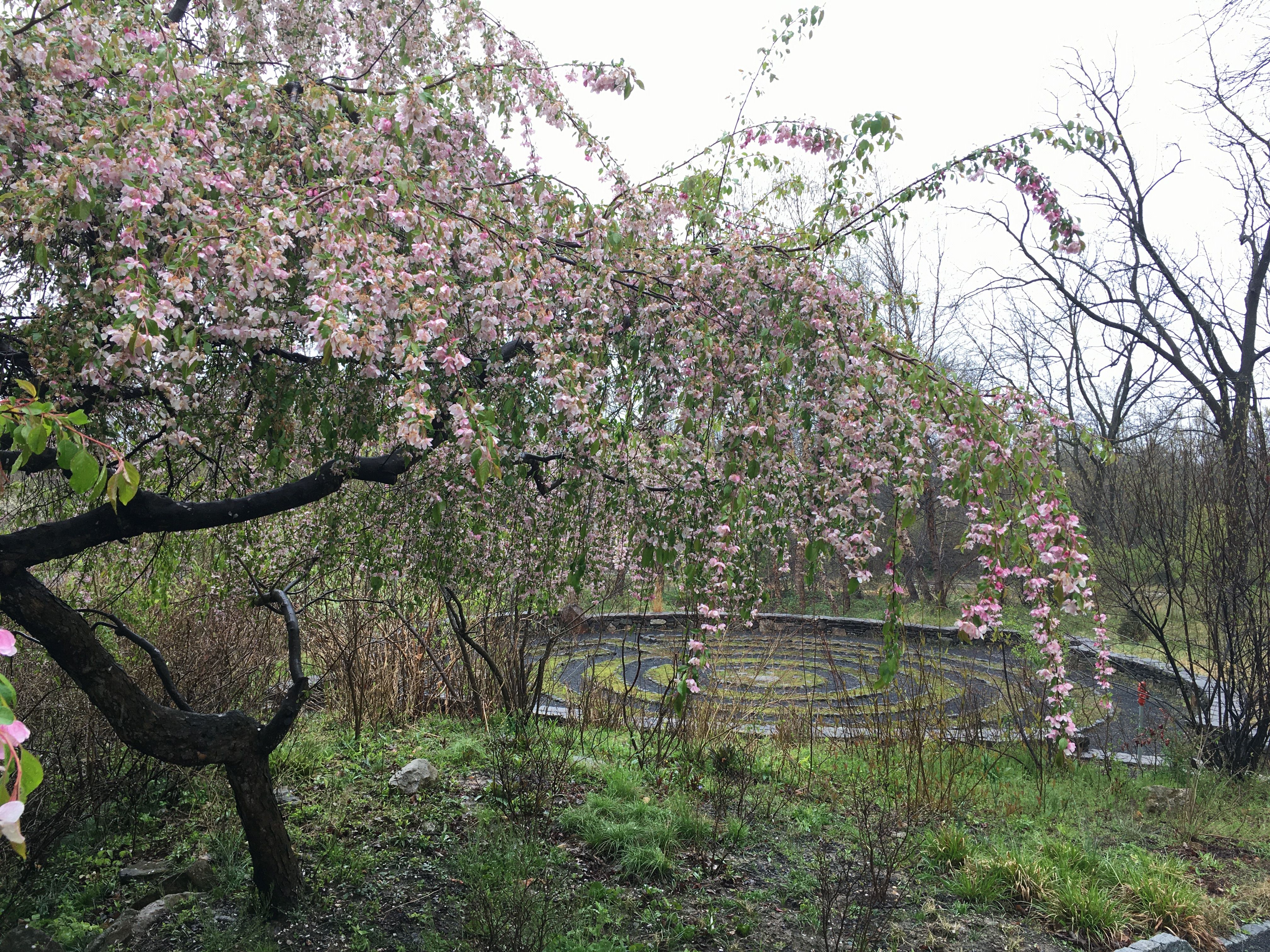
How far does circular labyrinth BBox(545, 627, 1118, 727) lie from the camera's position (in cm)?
611

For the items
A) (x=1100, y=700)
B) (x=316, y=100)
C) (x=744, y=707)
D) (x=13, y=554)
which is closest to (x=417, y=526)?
(x=13, y=554)

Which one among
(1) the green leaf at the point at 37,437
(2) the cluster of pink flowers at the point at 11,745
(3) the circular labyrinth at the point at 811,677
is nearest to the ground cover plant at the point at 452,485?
(1) the green leaf at the point at 37,437

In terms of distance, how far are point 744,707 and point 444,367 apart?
4928mm

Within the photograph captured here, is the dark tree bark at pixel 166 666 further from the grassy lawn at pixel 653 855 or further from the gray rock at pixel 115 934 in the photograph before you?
the gray rock at pixel 115 934

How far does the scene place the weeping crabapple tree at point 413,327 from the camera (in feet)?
7.32

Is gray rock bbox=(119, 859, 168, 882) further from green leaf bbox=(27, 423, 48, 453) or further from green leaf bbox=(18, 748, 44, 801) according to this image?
green leaf bbox=(18, 748, 44, 801)

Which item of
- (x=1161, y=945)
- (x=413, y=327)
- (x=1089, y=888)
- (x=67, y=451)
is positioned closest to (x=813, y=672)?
(x=1089, y=888)

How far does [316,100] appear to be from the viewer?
2469 mm

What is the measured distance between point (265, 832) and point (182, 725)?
632 millimetres

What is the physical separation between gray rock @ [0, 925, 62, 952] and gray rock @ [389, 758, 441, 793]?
6.62 feet

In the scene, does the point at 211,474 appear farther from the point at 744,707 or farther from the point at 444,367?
the point at 744,707

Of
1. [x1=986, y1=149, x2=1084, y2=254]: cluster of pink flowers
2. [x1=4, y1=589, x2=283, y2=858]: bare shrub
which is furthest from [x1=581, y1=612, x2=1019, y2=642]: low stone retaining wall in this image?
[x1=986, y1=149, x2=1084, y2=254]: cluster of pink flowers

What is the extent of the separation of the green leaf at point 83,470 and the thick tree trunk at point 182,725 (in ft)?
5.37

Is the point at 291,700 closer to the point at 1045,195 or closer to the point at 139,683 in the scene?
the point at 139,683
